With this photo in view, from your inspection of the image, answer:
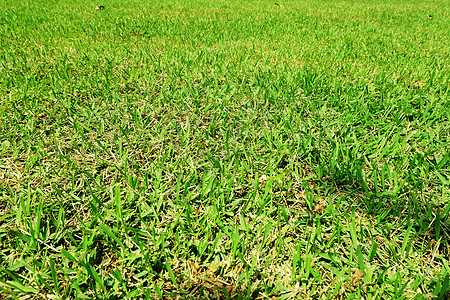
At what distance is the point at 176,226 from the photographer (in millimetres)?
1183

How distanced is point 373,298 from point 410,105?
1678 mm

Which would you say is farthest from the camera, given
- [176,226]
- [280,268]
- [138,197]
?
[138,197]

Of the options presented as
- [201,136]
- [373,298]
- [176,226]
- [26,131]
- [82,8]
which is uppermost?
[82,8]

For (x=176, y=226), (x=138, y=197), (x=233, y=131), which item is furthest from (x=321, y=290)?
(x=233, y=131)

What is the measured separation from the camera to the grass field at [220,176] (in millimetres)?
984

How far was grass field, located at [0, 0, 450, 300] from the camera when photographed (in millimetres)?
984

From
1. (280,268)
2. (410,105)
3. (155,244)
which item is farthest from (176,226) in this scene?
(410,105)

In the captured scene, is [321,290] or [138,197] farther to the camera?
[138,197]

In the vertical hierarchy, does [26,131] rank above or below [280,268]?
above

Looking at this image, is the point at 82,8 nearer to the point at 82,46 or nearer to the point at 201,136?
the point at 82,46

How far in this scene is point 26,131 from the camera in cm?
164

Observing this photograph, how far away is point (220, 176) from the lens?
1.44 metres

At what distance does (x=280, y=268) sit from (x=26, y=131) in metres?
1.73

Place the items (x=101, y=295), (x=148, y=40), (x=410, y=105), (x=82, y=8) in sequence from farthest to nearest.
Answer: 1. (x=82, y=8)
2. (x=148, y=40)
3. (x=410, y=105)
4. (x=101, y=295)
